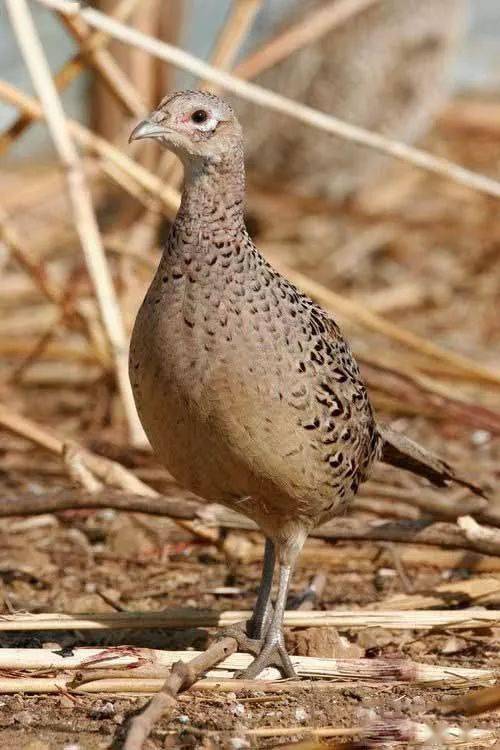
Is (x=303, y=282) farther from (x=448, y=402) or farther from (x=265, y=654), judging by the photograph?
(x=265, y=654)

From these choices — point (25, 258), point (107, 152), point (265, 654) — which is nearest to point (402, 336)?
point (107, 152)

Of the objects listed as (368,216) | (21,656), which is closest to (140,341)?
(21,656)

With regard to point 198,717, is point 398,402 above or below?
above

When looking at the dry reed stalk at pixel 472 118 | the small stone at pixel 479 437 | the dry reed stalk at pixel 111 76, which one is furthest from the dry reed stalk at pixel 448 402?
the dry reed stalk at pixel 472 118

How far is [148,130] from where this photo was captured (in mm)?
3617

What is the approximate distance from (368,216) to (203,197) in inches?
241

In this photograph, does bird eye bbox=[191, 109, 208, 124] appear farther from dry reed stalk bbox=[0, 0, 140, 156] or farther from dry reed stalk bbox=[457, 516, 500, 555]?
dry reed stalk bbox=[0, 0, 140, 156]

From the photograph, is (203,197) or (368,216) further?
(368,216)

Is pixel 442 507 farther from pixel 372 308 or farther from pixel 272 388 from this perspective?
pixel 372 308

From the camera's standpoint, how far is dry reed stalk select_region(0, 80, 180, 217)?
220 inches

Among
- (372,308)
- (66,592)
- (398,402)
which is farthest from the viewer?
(372,308)

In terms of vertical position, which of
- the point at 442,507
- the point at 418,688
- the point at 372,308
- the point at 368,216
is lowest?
the point at 418,688

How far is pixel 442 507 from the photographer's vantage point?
15.3 feet

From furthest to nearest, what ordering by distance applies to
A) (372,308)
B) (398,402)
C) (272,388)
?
(372,308)
(398,402)
(272,388)
